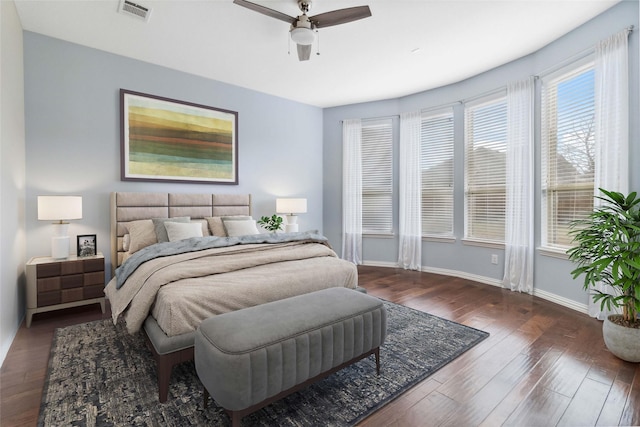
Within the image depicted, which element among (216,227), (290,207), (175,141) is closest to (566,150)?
(290,207)

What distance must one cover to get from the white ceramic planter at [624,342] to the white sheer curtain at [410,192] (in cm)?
288

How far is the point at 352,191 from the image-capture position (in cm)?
556

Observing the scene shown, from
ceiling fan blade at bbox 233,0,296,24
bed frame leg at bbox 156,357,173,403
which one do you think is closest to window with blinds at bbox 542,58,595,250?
ceiling fan blade at bbox 233,0,296,24

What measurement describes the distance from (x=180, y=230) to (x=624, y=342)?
419cm

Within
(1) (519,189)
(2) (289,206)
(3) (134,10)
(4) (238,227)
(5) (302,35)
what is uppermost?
(3) (134,10)

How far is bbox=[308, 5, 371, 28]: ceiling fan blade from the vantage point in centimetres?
245

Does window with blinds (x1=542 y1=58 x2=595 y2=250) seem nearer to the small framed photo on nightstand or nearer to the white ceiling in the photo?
the white ceiling

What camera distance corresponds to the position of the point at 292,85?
4.68 meters

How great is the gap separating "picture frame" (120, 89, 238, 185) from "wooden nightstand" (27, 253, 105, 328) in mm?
1207

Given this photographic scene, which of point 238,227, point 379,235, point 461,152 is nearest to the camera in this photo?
point 238,227

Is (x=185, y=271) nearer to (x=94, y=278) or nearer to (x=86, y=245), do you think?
(x=94, y=278)

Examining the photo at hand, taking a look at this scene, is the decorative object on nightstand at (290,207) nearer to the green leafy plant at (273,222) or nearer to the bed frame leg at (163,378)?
the green leafy plant at (273,222)

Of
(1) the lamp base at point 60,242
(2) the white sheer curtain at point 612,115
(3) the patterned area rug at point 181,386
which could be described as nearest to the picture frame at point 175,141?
(1) the lamp base at point 60,242

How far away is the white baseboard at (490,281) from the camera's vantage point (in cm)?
321
